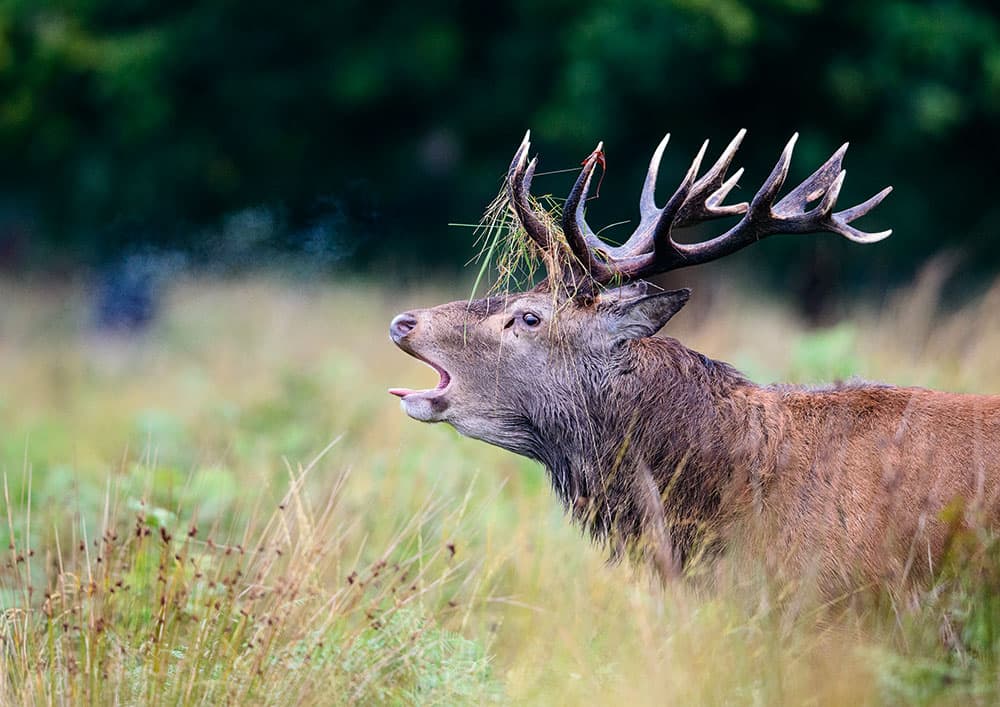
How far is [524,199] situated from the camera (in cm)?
464

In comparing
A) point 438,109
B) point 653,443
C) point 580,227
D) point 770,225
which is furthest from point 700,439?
point 438,109

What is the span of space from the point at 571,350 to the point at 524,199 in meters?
A: 0.59

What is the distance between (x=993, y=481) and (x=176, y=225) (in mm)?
11792

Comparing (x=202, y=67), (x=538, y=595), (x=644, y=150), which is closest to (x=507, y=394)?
(x=538, y=595)

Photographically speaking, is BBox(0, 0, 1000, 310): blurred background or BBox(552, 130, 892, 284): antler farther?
BBox(0, 0, 1000, 310): blurred background

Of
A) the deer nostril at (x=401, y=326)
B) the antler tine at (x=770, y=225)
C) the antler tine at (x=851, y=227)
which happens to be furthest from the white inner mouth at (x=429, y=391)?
the antler tine at (x=851, y=227)

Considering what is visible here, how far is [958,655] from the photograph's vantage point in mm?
3633

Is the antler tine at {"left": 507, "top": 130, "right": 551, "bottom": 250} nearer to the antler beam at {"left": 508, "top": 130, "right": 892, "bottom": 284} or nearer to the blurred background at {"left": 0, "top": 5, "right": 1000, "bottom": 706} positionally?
the antler beam at {"left": 508, "top": 130, "right": 892, "bottom": 284}

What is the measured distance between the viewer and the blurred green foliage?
36.6 ft

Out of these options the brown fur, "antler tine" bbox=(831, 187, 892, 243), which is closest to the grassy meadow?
the brown fur

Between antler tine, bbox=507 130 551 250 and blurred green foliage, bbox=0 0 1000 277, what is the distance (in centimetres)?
631

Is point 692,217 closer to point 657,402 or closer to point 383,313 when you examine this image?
point 657,402

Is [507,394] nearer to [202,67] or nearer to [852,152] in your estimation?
[852,152]

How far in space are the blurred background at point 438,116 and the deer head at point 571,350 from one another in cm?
617
